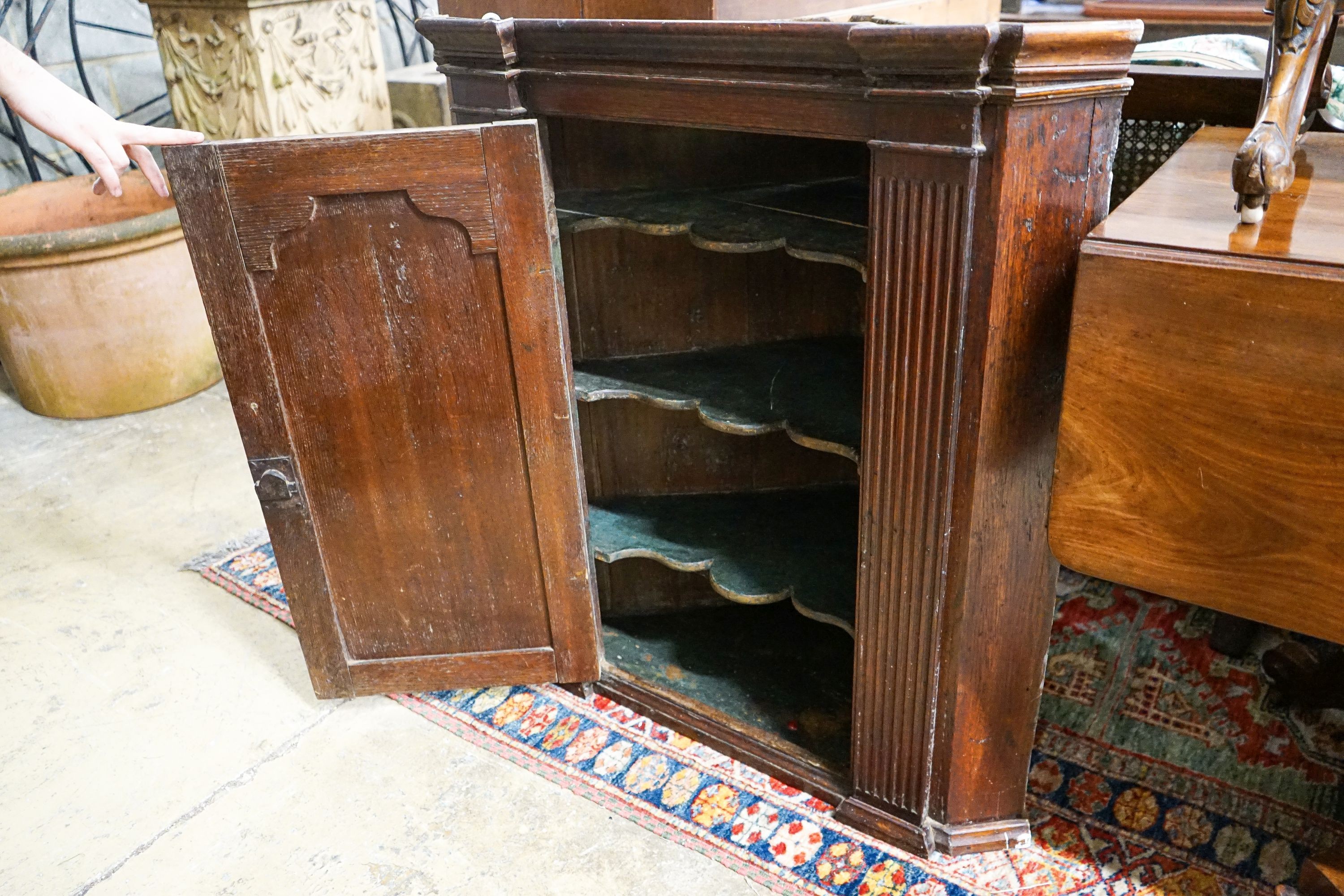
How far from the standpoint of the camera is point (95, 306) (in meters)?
3.09

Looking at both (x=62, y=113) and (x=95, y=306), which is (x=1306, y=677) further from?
(x=95, y=306)

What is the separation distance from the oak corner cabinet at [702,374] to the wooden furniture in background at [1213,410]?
0.14m

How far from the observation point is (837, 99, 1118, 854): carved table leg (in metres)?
1.17

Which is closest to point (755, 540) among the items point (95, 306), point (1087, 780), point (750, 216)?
point (750, 216)

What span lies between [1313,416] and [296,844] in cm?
163

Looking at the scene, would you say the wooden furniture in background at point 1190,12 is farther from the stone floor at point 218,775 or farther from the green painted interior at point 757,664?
the stone floor at point 218,775

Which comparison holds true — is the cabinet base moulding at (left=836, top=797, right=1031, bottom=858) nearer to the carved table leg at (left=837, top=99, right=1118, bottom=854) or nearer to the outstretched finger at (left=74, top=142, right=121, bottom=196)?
the carved table leg at (left=837, top=99, right=1118, bottom=854)

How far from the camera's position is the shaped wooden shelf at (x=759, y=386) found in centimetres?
162

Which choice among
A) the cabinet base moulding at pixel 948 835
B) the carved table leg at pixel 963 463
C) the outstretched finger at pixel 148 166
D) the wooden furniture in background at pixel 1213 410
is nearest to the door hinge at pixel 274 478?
the outstretched finger at pixel 148 166

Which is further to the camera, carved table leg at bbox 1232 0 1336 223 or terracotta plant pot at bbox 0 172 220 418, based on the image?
terracotta plant pot at bbox 0 172 220 418

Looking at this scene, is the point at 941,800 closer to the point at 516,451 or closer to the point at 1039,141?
the point at 516,451

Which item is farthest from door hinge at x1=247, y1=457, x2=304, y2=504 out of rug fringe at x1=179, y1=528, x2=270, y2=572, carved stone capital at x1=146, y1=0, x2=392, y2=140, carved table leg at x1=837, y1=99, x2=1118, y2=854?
carved stone capital at x1=146, y1=0, x2=392, y2=140

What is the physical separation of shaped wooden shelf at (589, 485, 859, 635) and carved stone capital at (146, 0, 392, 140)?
185cm

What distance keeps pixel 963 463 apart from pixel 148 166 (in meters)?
1.34
